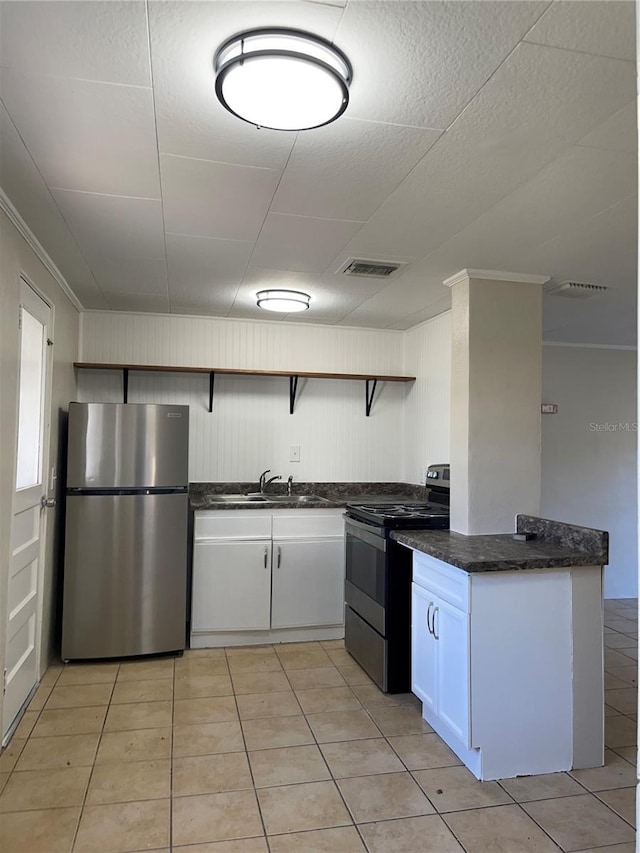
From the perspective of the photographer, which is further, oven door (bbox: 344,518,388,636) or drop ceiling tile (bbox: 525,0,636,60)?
oven door (bbox: 344,518,388,636)

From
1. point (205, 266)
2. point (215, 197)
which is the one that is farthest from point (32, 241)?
point (215, 197)

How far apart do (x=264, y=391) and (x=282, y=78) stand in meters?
3.17

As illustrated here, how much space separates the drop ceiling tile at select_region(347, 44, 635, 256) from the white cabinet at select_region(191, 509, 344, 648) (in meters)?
2.08

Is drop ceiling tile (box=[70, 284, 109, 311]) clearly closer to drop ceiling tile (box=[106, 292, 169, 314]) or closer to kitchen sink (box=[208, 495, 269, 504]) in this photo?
drop ceiling tile (box=[106, 292, 169, 314])

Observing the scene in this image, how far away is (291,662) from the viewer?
344 centimetres

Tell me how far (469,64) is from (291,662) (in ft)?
10.2

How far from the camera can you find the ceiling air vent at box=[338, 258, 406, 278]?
115 inches

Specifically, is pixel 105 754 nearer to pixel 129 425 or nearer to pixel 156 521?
pixel 156 521

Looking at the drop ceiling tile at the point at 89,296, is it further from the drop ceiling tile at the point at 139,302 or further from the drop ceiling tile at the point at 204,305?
the drop ceiling tile at the point at 204,305

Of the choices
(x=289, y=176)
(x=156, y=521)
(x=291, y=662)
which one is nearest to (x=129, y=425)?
(x=156, y=521)

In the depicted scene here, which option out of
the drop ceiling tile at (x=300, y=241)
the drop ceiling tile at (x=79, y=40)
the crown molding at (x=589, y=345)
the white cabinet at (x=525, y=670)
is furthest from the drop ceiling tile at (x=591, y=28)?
the crown molding at (x=589, y=345)

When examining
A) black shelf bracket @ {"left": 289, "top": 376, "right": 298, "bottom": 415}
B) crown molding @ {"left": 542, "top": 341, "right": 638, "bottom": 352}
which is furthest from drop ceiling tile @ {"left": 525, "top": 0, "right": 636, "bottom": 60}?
crown molding @ {"left": 542, "top": 341, "right": 638, "bottom": 352}

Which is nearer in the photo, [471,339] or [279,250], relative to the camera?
[279,250]

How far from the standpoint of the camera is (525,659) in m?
2.28
